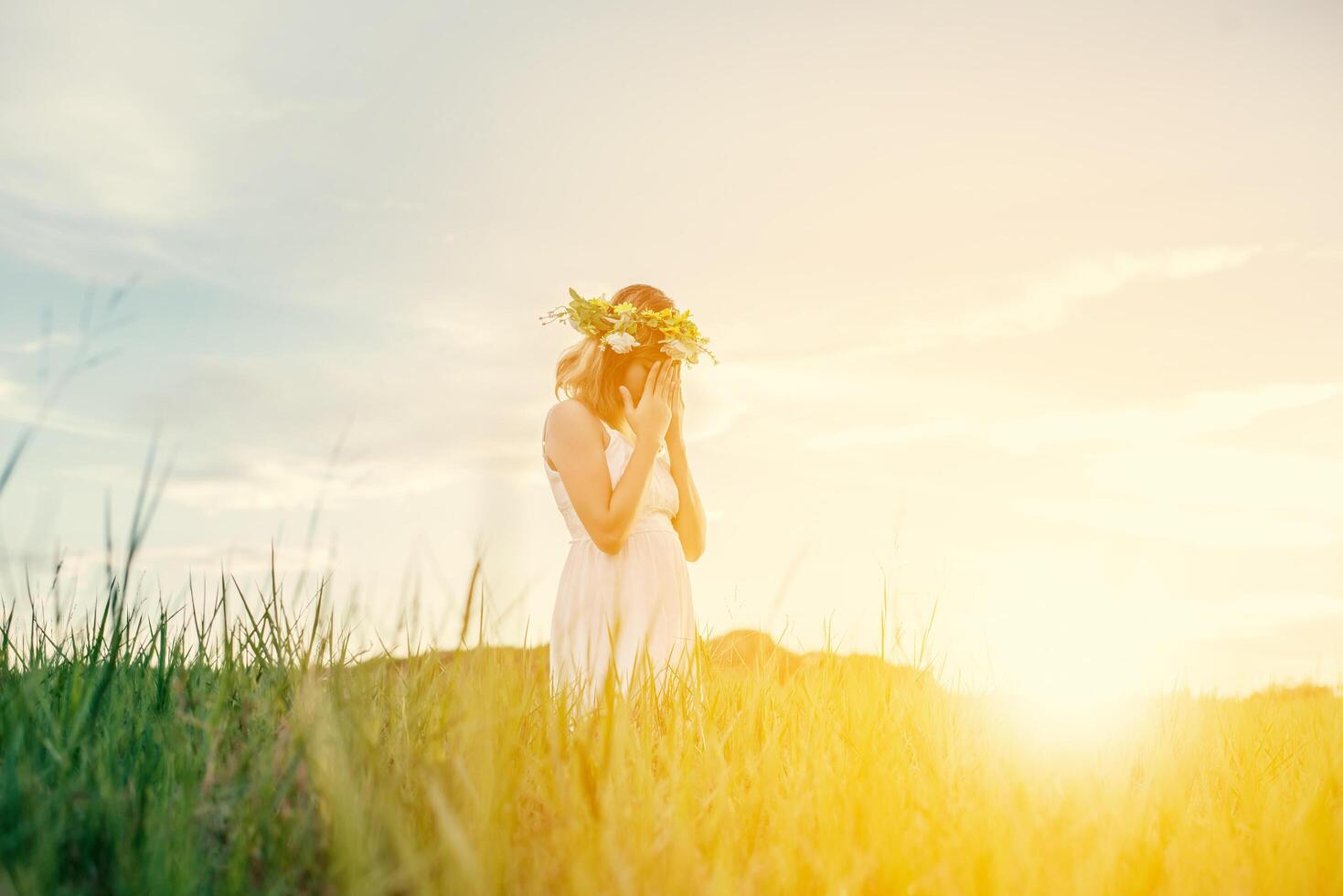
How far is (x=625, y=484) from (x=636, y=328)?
1.05m

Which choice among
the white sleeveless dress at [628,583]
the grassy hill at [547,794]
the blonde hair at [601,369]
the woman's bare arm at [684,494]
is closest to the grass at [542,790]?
the grassy hill at [547,794]

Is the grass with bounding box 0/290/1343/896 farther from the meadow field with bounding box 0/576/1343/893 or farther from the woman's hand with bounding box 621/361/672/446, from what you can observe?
the woman's hand with bounding box 621/361/672/446

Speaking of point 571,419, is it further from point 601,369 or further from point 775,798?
point 775,798

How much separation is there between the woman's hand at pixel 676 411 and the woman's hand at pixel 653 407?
55mm

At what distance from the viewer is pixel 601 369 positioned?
16.8 feet

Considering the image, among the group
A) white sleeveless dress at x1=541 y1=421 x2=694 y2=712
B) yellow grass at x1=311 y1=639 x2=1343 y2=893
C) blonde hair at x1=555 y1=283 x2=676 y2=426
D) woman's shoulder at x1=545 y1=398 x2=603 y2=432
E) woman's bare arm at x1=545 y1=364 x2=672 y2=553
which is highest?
blonde hair at x1=555 y1=283 x2=676 y2=426

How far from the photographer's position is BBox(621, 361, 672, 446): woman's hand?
15.7 feet

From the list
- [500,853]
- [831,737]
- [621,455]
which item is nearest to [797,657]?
[831,737]

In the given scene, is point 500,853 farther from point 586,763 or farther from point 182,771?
point 182,771

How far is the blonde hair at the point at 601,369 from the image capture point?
5.11 metres

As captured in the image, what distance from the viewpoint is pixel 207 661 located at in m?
3.98

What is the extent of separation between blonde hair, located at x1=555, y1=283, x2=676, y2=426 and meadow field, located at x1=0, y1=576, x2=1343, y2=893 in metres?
1.43

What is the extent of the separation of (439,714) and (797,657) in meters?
1.90

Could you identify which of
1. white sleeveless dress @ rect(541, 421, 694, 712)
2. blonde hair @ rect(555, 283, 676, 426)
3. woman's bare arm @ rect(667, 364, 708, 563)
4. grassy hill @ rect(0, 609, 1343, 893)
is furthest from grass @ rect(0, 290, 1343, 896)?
blonde hair @ rect(555, 283, 676, 426)
